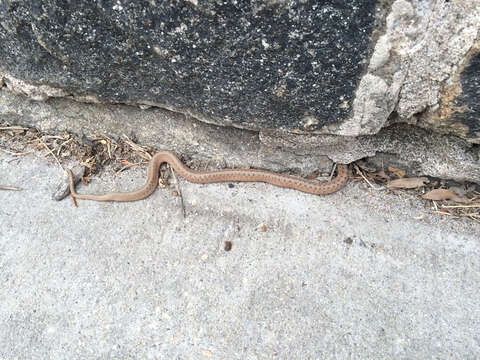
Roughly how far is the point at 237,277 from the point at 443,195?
5.95ft

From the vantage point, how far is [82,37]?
2445mm

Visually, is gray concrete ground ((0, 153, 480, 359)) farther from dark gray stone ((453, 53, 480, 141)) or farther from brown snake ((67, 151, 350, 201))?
dark gray stone ((453, 53, 480, 141))

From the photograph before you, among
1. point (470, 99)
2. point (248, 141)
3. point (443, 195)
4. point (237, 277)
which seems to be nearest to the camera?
point (470, 99)

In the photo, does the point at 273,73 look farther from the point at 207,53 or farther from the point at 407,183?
the point at 407,183

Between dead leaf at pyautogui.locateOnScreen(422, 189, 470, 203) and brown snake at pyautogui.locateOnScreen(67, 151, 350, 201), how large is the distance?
26.5 inches

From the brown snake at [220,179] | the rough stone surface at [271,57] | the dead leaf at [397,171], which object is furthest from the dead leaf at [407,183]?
the rough stone surface at [271,57]

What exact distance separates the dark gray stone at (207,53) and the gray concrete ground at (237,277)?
837 millimetres

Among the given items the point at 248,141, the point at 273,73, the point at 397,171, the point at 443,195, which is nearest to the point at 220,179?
the point at 248,141

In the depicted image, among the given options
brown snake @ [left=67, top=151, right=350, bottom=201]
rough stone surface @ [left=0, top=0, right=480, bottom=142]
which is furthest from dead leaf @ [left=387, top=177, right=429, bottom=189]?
rough stone surface @ [left=0, top=0, right=480, bottom=142]

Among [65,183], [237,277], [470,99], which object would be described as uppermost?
[470,99]

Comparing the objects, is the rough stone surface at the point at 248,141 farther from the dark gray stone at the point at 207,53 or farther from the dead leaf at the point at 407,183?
the dark gray stone at the point at 207,53

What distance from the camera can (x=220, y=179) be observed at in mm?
3162

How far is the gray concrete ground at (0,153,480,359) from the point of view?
2.29 meters

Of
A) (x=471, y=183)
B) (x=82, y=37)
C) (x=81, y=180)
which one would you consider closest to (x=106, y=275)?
(x=81, y=180)
